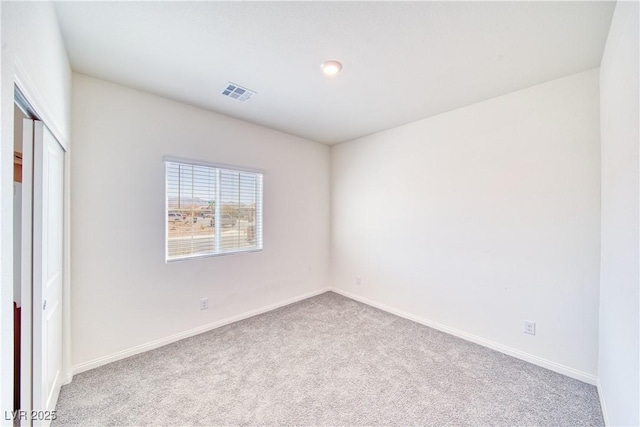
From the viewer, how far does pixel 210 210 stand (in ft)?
10.0

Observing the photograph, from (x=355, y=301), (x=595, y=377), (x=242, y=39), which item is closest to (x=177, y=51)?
(x=242, y=39)

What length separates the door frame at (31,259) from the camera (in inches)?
45.2

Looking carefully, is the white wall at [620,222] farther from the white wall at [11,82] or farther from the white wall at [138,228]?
the white wall at [138,228]

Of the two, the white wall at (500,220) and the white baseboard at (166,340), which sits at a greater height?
the white wall at (500,220)

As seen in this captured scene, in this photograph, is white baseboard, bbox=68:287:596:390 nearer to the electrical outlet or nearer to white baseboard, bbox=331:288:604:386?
white baseboard, bbox=331:288:604:386

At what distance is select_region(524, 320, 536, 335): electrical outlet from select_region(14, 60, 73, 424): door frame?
373 cm

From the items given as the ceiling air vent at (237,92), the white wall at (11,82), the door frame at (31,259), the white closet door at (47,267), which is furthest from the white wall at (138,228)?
the white wall at (11,82)

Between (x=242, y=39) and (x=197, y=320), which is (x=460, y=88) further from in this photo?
(x=197, y=320)

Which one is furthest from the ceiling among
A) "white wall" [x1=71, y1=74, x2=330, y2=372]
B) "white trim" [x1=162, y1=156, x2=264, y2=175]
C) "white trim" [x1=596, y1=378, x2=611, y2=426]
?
"white trim" [x1=596, y1=378, x2=611, y2=426]

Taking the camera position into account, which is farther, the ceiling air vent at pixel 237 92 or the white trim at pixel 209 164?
the white trim at pixel 209 164

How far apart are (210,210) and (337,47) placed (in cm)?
223

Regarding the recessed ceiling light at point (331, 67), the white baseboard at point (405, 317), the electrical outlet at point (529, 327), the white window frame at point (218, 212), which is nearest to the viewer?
the recessed ceiling light at point (331, 67)

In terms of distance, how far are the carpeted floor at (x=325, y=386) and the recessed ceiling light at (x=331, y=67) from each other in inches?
102

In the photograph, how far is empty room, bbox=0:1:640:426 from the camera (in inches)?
57.7
